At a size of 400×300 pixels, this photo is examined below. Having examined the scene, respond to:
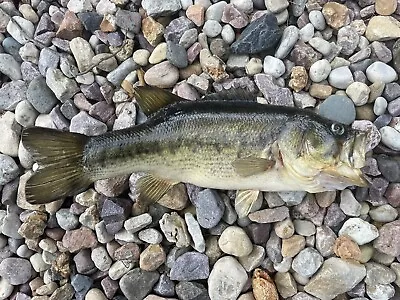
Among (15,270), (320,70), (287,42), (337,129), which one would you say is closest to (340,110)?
(320,70)

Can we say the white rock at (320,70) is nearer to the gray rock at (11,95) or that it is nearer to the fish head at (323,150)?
the fish head at (323,150)

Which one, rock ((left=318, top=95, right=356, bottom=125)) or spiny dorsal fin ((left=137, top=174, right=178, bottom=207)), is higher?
rock ((left=318, top=95, right=356, bottom=125))

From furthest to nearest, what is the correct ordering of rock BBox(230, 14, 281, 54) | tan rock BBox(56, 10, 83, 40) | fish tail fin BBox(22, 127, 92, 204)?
1. tan rock BBox(56, 10, 83, 40)
2. rock BBox(230, 14, 281, 54)
3. fish tail fin BBox(22, 127, 92, 204)

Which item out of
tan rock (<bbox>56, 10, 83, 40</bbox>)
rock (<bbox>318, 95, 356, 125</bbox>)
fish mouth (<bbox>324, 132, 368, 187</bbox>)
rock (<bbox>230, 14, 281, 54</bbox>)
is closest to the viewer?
fish mouth (<bbox>324, 132, 368, 187</bbox>)

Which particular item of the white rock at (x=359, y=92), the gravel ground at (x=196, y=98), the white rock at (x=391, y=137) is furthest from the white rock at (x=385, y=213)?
the white rock at (x=359, y=92)

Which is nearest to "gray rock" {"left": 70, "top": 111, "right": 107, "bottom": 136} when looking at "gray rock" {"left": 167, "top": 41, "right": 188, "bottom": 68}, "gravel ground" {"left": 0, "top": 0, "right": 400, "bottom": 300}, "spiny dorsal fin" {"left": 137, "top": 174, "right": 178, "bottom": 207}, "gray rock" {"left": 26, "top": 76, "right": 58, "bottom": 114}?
"gravel ground" {"left": 0, "top": 0, "right": 400, "bottom": 300}

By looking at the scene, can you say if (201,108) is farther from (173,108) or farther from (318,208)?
(318,208)

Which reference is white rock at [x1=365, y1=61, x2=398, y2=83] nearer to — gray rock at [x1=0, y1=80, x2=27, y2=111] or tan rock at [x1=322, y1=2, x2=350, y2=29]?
tan rock at [x1=322, y1=2, x2=350, y2=29]
